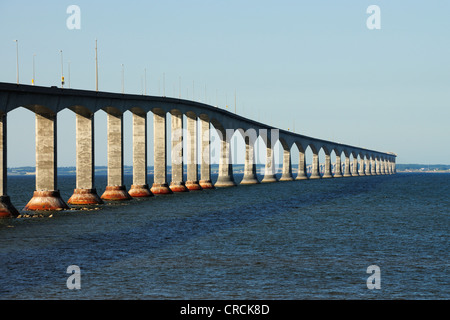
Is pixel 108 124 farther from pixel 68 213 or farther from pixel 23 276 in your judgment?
pixel 23 276

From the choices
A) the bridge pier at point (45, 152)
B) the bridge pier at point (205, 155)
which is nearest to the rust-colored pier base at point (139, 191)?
the bridge pier at point (205, 155)

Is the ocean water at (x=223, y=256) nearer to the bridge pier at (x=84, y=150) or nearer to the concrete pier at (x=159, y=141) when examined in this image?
the bridge pier at (x=84, y=150)

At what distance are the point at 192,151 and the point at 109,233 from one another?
1949 inches

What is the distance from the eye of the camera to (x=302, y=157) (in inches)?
7347

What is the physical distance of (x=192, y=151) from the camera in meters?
89.2

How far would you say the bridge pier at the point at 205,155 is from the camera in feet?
316

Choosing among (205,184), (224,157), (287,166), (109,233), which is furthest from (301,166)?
(109,233)

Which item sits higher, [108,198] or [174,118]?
[174,118]

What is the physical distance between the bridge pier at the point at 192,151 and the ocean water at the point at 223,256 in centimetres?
3466

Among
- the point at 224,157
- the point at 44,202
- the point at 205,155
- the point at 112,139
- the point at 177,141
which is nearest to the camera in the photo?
the point at 44,202

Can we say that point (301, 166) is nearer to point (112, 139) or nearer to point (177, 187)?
point (177, 187)

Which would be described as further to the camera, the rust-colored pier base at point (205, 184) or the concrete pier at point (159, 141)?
the rust-colored pier base at point (205, 184)

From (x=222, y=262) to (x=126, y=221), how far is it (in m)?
21.1
